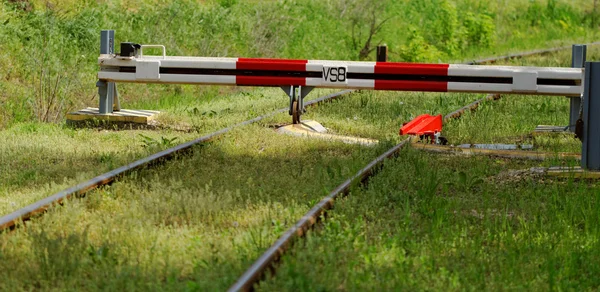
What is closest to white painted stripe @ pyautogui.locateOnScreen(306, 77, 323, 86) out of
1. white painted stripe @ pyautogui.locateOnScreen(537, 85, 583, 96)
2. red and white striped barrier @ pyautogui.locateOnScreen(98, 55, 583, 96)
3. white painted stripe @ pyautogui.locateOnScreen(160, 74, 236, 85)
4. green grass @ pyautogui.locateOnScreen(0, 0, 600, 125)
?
red and white striped barrier @ pyautogui.locateOnScreen(98, 55, 583, 96)

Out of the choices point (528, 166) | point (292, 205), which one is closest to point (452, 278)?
point (292, 205)

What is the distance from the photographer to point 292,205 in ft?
21.2

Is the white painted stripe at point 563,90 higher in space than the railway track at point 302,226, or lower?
higher

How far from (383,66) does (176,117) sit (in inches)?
96.7

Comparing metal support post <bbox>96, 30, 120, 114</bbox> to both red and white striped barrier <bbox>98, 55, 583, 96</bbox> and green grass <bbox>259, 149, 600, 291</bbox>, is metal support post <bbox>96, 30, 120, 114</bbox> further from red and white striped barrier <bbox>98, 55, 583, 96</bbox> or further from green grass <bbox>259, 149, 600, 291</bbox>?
green grass <bbox>259, 149, 600, 291</bbox>

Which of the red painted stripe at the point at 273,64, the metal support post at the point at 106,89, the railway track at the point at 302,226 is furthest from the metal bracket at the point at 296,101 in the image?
the metal support post at the point at 106,89

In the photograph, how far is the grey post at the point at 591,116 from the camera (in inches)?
306

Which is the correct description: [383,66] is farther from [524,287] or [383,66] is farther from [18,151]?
[524,287]

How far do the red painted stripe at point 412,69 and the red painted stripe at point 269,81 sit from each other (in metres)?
0.86

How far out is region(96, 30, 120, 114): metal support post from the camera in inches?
433

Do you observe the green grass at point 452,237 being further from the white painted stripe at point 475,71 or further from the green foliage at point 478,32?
the green foliage at point 478,32

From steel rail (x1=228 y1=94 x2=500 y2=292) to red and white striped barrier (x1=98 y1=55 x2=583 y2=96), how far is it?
6.08 ft

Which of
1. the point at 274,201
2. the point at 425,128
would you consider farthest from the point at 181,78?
the point at 274,201

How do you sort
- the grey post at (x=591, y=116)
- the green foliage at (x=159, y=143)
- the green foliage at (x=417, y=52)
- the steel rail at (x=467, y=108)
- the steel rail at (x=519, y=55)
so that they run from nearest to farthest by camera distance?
the grey post at (x=591, y=116)
the green foliage at (x=159, y=143)
the steel rail at (x=467, y=108)
the steel rail at (x=519, y=55)
the green foliage at (x=417, y=52)
